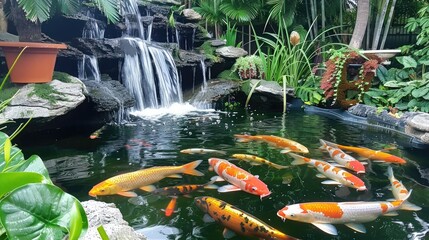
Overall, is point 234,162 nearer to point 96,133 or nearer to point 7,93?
point 96,133

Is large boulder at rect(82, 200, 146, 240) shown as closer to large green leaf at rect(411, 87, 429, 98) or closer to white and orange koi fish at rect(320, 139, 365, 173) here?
white and orange koi fish at rect(320, 139, 365, 173)

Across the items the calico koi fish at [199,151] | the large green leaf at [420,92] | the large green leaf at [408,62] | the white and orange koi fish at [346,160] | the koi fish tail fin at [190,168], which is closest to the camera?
the koi fish tail fin at [190,168]

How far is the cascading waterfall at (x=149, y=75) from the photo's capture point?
302 inches

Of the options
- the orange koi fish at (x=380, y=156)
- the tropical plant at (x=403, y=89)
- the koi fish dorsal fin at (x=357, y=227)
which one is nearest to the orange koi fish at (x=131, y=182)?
Answer: the koi fish dorsal fin at (x=357, y=227)

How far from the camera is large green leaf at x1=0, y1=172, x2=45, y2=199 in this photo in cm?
65

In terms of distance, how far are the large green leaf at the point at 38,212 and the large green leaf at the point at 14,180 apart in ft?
0.13

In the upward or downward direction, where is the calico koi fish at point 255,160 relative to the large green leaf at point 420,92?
downward

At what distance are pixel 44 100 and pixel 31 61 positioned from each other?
1.84ft

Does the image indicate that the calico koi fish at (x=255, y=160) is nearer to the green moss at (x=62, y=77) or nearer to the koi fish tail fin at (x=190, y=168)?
the koi fish tail fin at (x=190, y=168)

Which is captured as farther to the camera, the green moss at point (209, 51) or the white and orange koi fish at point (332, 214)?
the green moss at point (209, 51)

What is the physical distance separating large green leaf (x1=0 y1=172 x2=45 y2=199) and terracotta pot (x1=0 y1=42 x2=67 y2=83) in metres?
4.54

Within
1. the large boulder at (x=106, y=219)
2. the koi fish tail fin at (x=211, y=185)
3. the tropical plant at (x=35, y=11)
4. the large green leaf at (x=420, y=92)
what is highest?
the tropical plant at (x=35, y=11)

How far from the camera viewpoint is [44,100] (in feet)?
15.4

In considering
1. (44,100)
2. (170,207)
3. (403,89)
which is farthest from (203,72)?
(170,207)
